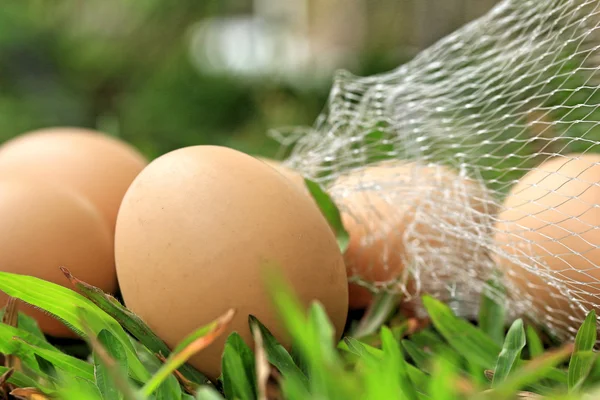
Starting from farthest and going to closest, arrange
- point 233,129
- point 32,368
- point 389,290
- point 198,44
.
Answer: point 198,44, point 233,129, point 389,290, point 32,368

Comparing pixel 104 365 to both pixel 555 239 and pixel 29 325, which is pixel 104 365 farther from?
pixel 555 239

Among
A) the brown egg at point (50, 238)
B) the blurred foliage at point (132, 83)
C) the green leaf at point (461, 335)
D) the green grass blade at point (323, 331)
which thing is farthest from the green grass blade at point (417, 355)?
the blurred foliage at point (132, 83)

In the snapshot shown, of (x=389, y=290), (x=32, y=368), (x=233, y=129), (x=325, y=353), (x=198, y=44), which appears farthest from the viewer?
(x=198, y=44)

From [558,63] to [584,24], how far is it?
0.10ft

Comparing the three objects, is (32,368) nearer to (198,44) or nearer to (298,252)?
(298,252)

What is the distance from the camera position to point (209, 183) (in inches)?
17.2

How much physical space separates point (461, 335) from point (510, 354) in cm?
9

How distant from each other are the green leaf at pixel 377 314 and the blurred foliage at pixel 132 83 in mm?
442

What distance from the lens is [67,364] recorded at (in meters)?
0.43

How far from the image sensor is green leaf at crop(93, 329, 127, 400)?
1.21 feet

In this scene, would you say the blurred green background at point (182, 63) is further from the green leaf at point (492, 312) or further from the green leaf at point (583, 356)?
the green leaf at point (583, 356)

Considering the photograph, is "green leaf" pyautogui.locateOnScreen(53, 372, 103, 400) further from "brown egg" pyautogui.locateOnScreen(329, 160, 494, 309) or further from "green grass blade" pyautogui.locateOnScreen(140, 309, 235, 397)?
"brown egg" pyautogui.locateOnScreen(329, 160, 494, 309)

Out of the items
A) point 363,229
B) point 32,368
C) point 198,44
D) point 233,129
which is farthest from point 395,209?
point 198,44

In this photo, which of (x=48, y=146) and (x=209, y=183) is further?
(x=48, y=146)
